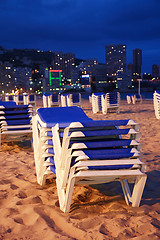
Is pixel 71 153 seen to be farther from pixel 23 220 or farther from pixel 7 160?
pixel 7 160

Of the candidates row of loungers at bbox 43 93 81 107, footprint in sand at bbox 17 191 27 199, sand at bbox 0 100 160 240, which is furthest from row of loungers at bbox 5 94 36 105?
footprint in sand at bbox 17 191 27 199

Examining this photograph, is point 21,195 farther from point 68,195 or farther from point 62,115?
point 62,115

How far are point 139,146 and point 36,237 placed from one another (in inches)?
43.7

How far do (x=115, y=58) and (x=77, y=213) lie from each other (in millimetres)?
159803

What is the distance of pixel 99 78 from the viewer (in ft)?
436

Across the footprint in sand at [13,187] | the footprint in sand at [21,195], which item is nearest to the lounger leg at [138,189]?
the footprint in sand at [21,195]

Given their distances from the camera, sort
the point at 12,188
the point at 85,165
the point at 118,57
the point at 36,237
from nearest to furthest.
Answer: the point at 36,237
the point at 85,165
the point at 12,188
the point at 118,57

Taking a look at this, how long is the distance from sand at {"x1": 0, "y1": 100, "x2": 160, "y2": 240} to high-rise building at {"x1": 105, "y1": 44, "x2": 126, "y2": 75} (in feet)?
481

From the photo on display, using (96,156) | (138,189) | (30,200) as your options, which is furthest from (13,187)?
(138,189)

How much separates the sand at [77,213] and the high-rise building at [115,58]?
14673cm

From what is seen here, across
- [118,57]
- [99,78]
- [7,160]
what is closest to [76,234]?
[7,160]

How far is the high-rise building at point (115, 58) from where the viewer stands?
493ft

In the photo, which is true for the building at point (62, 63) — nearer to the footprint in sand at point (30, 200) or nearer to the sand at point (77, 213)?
the sand at point (77, 213)

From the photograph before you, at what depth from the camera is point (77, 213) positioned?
8.02 ft
